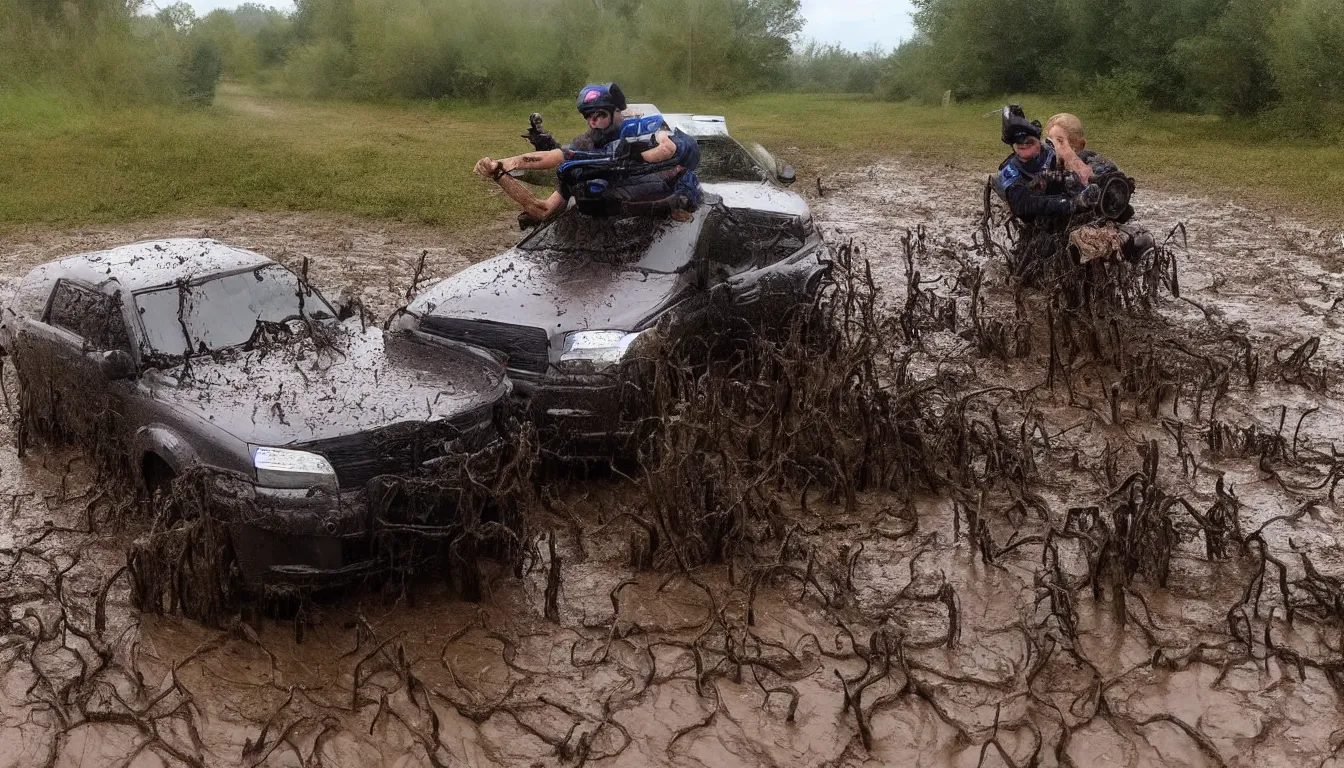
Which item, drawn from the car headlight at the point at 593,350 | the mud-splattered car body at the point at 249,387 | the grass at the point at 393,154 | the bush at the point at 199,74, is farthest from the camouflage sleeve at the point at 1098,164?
the bush at the point at 199,74

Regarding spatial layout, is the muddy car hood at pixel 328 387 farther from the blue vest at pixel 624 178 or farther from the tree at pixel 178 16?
the tree at pixel 178 16

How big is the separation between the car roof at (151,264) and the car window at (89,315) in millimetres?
78

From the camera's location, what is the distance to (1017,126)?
8953 millimetres

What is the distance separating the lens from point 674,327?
6.62 meters

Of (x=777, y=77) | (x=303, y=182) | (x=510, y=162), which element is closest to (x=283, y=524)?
(x=510, y=162)

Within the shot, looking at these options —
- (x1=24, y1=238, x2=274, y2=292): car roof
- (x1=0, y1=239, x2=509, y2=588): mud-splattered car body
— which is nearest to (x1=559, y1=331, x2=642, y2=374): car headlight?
(x1=0, y1=239, x2=509, y2=588): mud-splattered car body

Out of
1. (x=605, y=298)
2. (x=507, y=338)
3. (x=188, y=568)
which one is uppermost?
(x=605, y=298)

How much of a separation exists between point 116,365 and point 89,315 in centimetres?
82

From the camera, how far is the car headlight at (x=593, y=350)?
20.0ft

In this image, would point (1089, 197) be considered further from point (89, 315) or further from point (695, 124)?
point (89, 315)

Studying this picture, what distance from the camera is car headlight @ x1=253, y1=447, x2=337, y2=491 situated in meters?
4.74

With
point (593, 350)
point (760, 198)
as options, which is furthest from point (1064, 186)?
point (593, 350)

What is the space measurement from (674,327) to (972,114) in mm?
20291

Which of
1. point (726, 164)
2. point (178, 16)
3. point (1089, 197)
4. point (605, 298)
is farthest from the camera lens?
point (178, 16)
